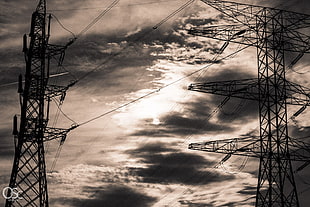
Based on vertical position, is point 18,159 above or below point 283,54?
below

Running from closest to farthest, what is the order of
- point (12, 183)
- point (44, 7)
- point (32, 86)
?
point (12, 183) < point (32, 86) < point (44, 7)

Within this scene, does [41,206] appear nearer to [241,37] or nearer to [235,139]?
[235,139]

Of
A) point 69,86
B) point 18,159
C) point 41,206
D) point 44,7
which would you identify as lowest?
point 41,206

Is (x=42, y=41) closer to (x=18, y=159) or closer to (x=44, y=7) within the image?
(x=44, y=7)

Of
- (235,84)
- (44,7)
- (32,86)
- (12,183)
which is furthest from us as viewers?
(235,84)

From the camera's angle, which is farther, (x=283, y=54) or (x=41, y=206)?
(x=283, y=54)

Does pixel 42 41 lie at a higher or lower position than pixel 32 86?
higher

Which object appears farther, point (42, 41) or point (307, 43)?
point (307, 43)

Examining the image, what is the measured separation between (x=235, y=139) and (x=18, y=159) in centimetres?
1781

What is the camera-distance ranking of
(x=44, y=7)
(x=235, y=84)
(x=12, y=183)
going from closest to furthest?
(x=12, y=183)
(x=44, y=7)
(x=235, y=84)

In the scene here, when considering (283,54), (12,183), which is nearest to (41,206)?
(12,183)

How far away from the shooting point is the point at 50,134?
35.1m

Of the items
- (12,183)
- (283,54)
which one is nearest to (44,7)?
(12,183)

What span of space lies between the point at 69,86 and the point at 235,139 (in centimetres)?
1479
